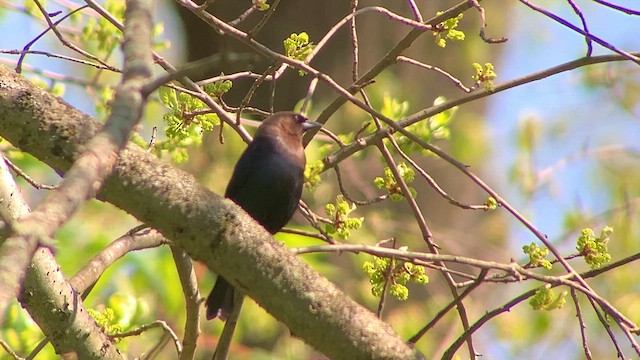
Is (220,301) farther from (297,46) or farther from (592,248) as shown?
(592,248)

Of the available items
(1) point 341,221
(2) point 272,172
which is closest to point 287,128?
(2) point 272,172

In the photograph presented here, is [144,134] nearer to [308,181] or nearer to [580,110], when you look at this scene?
[308,181]

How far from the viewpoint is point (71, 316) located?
2438 millimetres

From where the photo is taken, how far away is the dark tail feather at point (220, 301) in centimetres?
380

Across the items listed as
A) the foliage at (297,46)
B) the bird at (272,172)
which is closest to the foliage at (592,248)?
the foliage at (297,46)

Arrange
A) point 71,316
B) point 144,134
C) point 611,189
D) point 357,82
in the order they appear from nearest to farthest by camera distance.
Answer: point 71,316, point 357,82, point 144,134, point 611,189

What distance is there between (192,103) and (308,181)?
77cm

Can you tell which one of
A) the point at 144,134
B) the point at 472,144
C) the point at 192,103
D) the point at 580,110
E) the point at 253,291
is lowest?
the point at 253,291

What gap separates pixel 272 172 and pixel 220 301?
0.62 m

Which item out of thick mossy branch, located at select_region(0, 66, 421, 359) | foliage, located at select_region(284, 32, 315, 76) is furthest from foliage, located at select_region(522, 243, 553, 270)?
foliage, located at select_region(284, 32, 315, 76)

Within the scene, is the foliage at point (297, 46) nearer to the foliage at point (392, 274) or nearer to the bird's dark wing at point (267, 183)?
the foliage at point (392, 274)

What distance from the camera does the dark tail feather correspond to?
12.5 ft

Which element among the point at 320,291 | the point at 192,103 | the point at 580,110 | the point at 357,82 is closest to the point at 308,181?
the point at 357,82

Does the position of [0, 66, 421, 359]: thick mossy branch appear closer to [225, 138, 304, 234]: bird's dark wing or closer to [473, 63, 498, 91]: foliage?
[473, 63, 498, 91]: foliage
